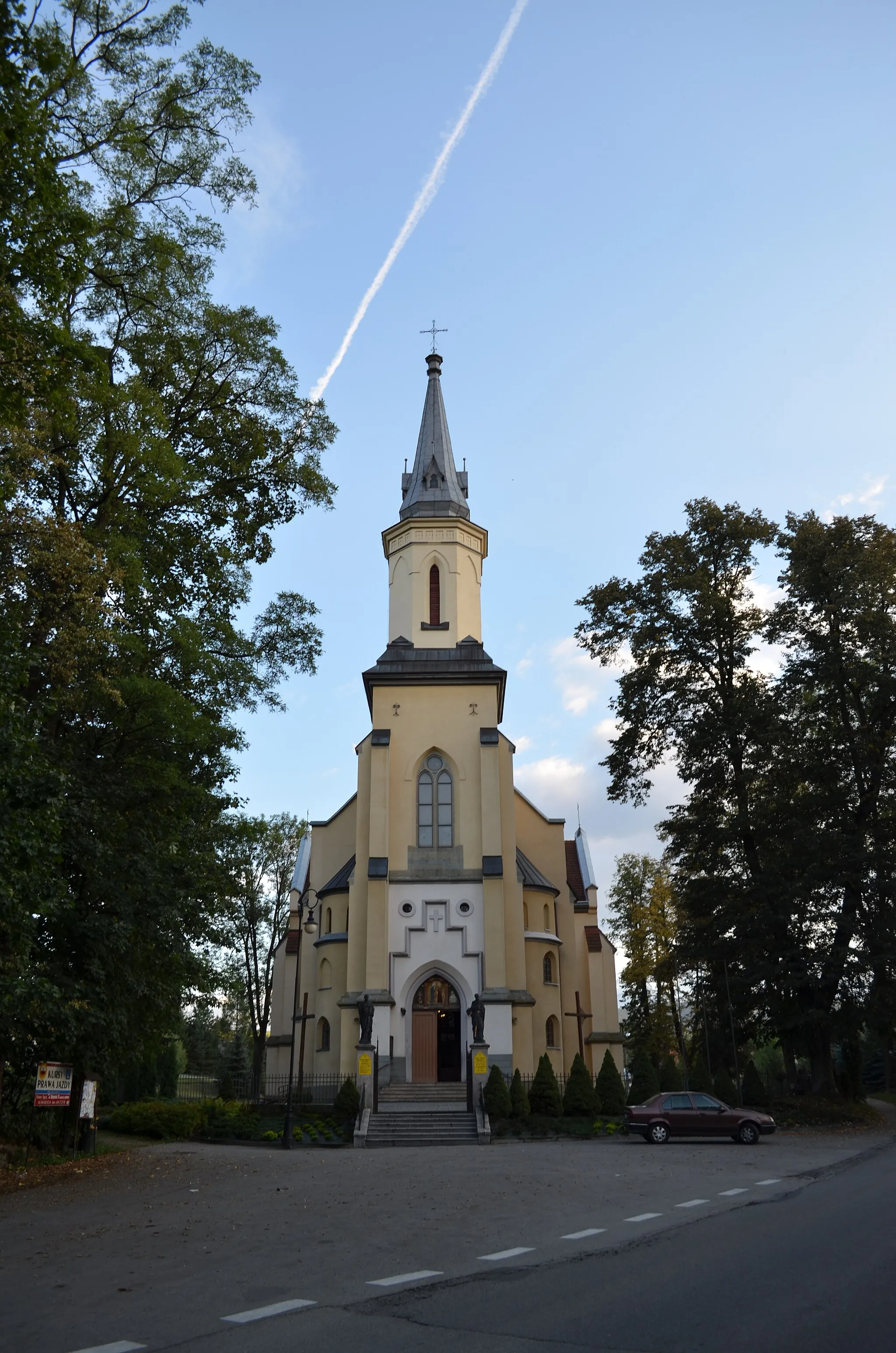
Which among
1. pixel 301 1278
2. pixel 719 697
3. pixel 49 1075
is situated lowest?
pixel 301 1278

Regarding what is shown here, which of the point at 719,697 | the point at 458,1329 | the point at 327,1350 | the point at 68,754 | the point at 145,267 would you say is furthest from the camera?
the point at 719,697

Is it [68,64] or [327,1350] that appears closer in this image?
[327,1350]

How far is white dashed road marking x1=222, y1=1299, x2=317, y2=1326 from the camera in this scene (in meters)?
6.52

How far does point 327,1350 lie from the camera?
570 centimetres

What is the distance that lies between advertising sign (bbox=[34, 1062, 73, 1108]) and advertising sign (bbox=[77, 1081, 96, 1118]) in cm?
152

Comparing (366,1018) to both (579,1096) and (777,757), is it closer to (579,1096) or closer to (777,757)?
(579,1096)

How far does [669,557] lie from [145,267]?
2009 centimetres

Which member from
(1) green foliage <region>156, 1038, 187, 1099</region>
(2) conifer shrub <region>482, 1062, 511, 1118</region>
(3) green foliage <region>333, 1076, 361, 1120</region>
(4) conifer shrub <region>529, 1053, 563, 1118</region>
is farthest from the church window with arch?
(1) green foliage <region>156, 1038, 187, 1099</region>

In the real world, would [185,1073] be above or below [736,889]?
below

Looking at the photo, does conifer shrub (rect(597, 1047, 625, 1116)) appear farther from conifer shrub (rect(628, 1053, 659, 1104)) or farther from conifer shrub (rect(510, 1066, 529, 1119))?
conifer shrub (rect(510, 1066, 529, 1119))

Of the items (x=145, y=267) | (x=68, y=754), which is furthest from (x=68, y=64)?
(x=68, y=754)

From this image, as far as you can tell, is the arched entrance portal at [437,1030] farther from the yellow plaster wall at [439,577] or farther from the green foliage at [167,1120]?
the yellow plaster wall at [439,577]

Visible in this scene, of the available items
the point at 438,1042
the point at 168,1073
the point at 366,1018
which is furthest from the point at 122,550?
the point at 168,1073

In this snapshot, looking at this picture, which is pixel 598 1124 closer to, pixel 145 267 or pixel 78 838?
pixel 78 838
